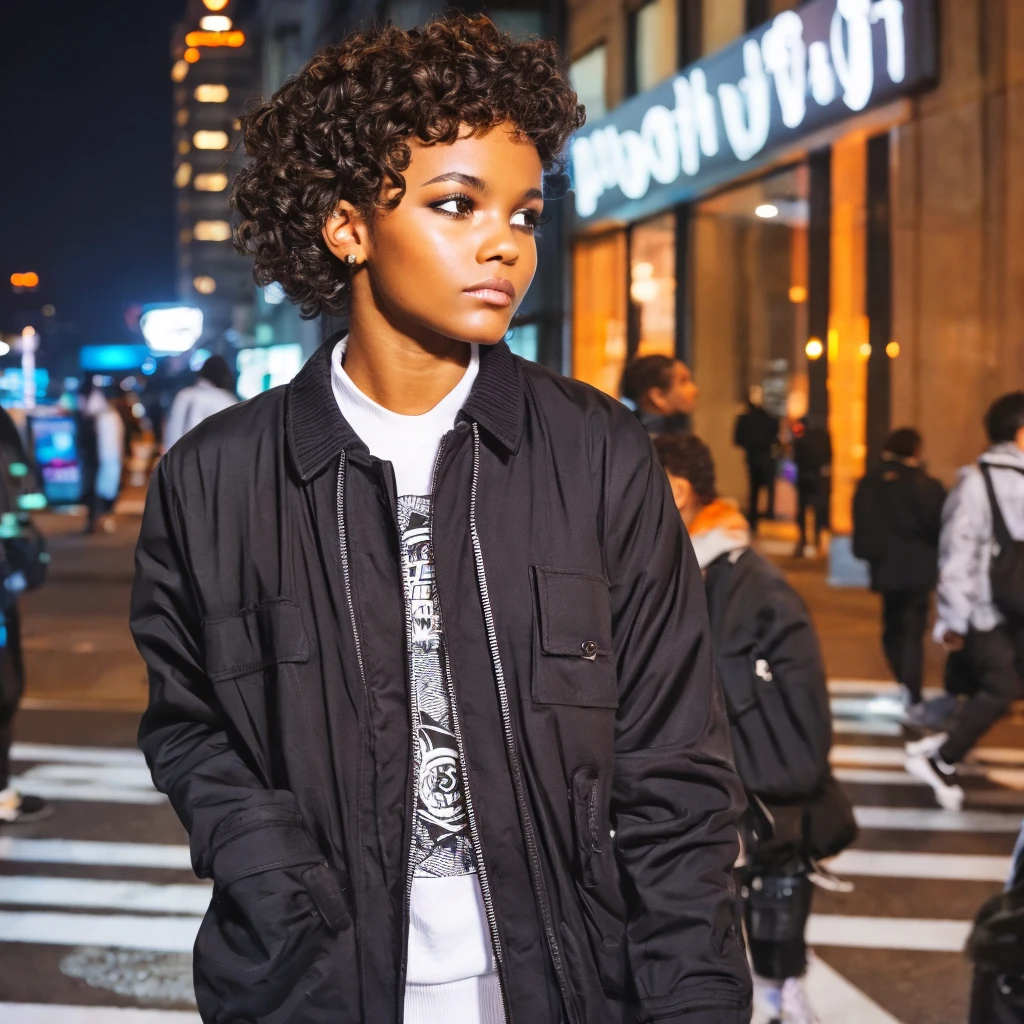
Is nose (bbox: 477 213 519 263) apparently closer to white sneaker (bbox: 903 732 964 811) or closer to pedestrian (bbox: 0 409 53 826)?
pedestrian (bbox: 0 409 53 826)

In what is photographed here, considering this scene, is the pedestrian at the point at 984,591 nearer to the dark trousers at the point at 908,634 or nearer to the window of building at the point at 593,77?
Answer: the dark trousers at the point at 908,634

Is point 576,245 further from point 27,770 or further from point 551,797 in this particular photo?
point 551,797

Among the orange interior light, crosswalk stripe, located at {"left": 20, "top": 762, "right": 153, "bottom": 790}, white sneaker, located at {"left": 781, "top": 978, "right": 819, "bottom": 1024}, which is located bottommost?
crosswalk stripe, located at {"left": 20, "top": 762, "right": 153, "bottom": 790}

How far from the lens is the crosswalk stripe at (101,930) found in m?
5.56

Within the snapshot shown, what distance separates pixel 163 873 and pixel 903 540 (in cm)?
528

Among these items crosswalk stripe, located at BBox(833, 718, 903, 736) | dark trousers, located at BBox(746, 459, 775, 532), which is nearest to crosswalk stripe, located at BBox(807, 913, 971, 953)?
crosswalk stripe, located at BBox(833, 718, 903, 736)

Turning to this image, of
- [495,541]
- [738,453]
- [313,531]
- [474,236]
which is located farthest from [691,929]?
[738,453]

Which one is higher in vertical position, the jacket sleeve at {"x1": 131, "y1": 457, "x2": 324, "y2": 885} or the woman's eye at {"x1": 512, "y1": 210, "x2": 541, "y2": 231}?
the woman's eye at {"x1": 512, "y1": 210, "x2": 541, "y2": 231}

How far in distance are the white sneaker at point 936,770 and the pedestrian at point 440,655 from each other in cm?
606

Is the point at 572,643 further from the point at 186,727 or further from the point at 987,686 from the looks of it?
the point at 987,686

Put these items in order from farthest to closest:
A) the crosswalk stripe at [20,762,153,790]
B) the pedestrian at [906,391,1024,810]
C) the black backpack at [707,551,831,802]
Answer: the crosswalk stripe at [20,762,153,790]
the pedestrian at [906,391,1024,810]
the black backpack at [707,551,831,802]

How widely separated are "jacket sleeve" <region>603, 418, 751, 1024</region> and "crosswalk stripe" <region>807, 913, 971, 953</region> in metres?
3.79

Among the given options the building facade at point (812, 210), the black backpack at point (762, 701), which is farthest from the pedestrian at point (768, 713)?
the building facade at point (812, 210)

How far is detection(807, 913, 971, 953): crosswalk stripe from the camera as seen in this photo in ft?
18.0
